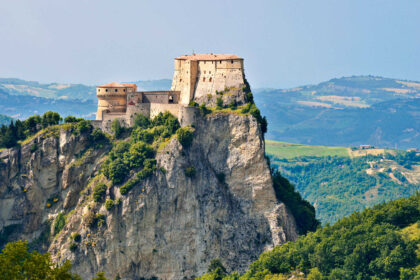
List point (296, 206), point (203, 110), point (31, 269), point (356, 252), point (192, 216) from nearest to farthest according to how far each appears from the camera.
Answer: point (31, 269) < point (356, 252) < point (192, 216) < point (203, 110) < point (296, 206)

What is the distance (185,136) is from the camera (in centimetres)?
10238

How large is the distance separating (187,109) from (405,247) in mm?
38679

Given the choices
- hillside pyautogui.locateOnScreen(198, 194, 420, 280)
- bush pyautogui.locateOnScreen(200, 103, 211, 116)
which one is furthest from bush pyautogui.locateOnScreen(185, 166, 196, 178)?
hillside pyautogui.locateOnScreen(198, 194, 420, 280)

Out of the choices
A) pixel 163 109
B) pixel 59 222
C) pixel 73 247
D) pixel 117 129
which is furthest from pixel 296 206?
pixel 59 222

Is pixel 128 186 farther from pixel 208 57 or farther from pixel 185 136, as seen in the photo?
pixel 208 57

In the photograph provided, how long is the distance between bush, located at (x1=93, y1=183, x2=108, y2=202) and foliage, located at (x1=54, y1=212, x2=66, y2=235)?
8.12 m

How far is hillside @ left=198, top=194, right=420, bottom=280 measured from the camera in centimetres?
8262

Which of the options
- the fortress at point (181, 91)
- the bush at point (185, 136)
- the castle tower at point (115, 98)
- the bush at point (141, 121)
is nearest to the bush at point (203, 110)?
the fortress at point (181, 91)

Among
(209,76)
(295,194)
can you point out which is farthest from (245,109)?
(295,194)

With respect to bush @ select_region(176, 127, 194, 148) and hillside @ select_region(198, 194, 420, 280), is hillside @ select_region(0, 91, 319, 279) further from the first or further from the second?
hillside @ select_region(198, 194, 420, 280)

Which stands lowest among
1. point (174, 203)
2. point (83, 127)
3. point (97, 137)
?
point (174, 203)

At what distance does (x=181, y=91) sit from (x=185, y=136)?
445 inches

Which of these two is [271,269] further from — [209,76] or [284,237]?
[209,76]

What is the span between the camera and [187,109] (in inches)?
4102
